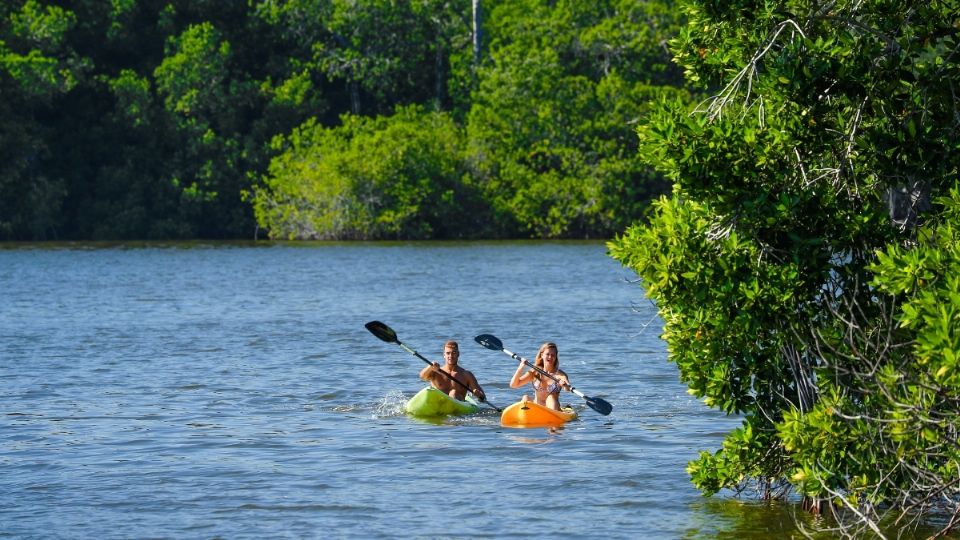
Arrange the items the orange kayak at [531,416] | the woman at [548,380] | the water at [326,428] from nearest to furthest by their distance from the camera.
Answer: the water at [326,428]
the orange kayak at [531,416]
the woman at [548,380]

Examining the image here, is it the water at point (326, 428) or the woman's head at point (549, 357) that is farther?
the woman's head at point (549, 357)

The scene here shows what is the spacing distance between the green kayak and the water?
317 mm

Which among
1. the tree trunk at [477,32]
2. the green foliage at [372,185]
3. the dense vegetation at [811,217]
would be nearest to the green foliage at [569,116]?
the tree trunk at [477,32]

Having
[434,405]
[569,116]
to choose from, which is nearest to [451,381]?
[434,405]

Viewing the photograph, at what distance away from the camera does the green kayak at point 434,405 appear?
21656 millimetres

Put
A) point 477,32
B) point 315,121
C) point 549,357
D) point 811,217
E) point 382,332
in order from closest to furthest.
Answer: point 811,217 → point 549,357 → point 382,332 → point 315,121 → point 477,32

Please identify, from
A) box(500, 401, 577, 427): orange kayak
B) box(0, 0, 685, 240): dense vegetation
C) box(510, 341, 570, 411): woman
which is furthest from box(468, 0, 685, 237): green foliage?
box(500, 401, 577, 427): orange kayak

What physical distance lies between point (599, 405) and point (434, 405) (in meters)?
2.35

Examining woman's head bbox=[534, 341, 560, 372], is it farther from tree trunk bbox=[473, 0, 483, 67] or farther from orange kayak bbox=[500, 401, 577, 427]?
tree trunk bbox=[473, 0, 483, 67]

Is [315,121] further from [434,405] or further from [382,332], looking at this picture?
[434,405]

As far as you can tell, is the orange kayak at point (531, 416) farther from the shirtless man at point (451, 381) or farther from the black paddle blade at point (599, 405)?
the shirtless man at point (451, 381)

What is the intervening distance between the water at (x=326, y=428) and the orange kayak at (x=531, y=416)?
0.70 ft

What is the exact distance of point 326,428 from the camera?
2053cm

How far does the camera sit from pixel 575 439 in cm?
1972
